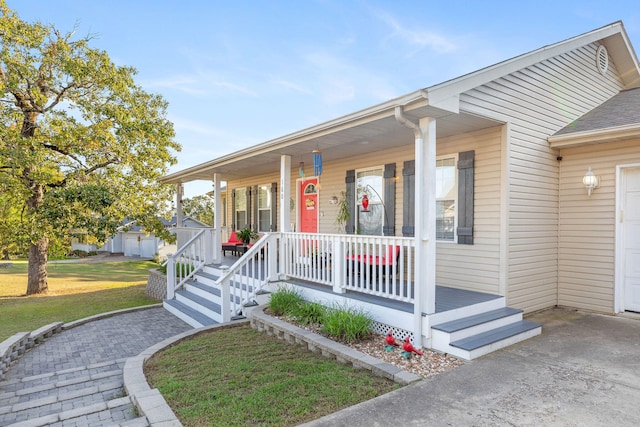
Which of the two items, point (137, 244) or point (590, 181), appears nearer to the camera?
point (590, 181)

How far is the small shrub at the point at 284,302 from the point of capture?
577 centimetres

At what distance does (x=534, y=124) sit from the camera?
19.5ft

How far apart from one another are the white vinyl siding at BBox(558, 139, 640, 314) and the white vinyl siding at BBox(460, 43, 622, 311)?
157mm

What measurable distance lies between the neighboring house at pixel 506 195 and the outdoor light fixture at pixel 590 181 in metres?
A: 0.04

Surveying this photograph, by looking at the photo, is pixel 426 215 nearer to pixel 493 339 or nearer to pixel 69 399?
pixel 493 339

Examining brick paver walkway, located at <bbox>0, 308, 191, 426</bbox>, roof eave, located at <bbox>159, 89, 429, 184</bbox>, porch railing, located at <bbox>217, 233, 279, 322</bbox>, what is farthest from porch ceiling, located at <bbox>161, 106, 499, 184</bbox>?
brick paver walkway, located at <bbox>0, 308, 191, 426</bbox>

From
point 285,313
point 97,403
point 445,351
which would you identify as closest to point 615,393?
point 445,351

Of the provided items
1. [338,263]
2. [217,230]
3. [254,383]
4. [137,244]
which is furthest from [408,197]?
[137,244]

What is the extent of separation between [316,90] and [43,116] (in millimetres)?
9475

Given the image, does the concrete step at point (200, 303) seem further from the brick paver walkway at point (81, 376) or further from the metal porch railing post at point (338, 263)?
the metal porch railing post at point (338, 263)

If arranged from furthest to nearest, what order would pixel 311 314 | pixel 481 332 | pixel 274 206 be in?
pixel 274 206 → pixel 311 314 → pixel 481 332

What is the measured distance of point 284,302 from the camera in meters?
5.86

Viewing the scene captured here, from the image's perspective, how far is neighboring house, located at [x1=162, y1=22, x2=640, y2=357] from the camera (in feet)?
15.8

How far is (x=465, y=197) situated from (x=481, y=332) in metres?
2.21
